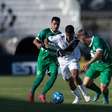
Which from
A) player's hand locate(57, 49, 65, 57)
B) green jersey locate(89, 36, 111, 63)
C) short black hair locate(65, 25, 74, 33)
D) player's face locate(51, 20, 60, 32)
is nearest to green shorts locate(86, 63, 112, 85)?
green jersey locate(89, 36, 111, 63)

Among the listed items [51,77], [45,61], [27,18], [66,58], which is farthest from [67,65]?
[27,18]

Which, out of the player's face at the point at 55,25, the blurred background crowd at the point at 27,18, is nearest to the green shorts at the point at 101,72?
the player's face at the point at 55,25

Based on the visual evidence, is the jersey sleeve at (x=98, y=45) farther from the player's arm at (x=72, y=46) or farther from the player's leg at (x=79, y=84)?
the player's leg at (x=79, y=84)

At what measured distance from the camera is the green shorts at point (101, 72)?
17688 millimetres

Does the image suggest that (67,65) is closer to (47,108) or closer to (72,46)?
(72,46)

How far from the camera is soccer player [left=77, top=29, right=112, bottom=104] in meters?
17.3

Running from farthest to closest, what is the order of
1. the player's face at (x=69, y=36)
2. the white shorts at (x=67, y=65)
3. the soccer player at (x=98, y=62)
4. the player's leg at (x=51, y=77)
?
the player's leg at (x=51, y=77), the white shorts at (x=67, y=65), the player's face at (x=69, y=36), the soccer player at (x=98, y=62)

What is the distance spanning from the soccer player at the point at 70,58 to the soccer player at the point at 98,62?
0.23m

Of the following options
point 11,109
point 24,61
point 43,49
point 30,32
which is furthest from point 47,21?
point 11,109

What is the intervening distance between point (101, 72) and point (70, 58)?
77 centimetres

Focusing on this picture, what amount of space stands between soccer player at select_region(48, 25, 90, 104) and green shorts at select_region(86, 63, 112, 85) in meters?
0.31

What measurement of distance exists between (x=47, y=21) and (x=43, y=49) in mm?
24966

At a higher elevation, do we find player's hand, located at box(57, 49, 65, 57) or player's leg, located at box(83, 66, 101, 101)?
player's hand, located at box(57, 49, 65, 57)

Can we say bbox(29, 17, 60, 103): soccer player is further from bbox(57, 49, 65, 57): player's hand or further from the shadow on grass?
the shadow on grass
